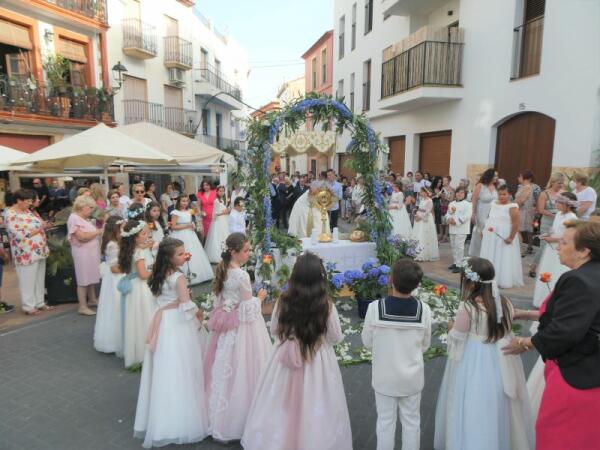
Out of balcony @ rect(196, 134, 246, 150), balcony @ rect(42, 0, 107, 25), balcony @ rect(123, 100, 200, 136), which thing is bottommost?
balcony @ rect(196, 134, 246, 150)

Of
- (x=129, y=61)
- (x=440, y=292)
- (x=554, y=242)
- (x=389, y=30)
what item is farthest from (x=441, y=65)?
(x=129, y=61)

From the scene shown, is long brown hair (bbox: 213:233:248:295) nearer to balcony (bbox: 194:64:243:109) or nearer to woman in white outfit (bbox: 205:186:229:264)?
woman in white outfit (bbox: 205:186:229:264)

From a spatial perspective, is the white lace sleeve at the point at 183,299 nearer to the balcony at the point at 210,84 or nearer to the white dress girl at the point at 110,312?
the white dress girl at the point at 110,312

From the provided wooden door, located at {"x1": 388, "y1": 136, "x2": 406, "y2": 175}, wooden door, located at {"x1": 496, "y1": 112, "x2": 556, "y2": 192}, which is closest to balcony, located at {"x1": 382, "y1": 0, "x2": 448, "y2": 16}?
wooden door, located at {"x1": 388, "y1": 136, "x2": 406, "y2": 175}

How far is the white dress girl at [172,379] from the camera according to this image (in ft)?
10.6

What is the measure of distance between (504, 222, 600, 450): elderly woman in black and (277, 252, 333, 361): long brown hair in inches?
51.3

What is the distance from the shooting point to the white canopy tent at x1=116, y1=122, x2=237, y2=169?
9.37 meters

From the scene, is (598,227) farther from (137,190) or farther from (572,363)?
(137,190)

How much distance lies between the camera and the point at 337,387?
2893 millimetres

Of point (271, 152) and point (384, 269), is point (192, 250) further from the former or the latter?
point (384, 269)

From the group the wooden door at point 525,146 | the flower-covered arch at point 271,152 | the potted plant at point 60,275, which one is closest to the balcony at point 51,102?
the potted plant at point 60,275

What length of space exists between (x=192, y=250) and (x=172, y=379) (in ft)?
15.7

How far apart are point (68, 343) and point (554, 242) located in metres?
6.77

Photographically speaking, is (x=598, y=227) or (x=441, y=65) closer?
(x=598, y=227)
